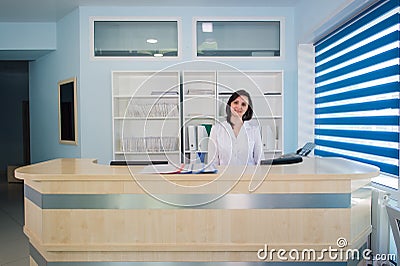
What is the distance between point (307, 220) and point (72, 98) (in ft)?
12.5

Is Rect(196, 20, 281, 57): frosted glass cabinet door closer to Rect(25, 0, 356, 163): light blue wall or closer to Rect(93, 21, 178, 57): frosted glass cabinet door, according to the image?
Rect(25, 0, 356, 163): light blue wall

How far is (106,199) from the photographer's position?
2.34m

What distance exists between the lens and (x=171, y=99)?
4762 mm

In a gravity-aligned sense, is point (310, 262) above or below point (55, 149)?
below

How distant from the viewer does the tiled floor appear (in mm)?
3726

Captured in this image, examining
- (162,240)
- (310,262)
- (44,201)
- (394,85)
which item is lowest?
(310,262)

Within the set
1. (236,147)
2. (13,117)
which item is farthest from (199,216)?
(13,117)

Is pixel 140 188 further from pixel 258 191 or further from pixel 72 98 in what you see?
pixel 72 98

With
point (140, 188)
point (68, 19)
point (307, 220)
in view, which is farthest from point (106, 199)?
point (68, 19)

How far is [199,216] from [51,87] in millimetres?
4346

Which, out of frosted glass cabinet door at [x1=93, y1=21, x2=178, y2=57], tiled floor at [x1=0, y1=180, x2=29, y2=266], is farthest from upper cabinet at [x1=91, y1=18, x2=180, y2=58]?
tiled floor at [x1=0, y1=180, x2=29, y2=266]

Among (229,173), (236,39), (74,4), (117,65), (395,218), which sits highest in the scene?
(74,4)

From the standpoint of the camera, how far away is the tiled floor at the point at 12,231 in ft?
12.2

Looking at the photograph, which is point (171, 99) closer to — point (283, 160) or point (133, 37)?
point (133, 37)
